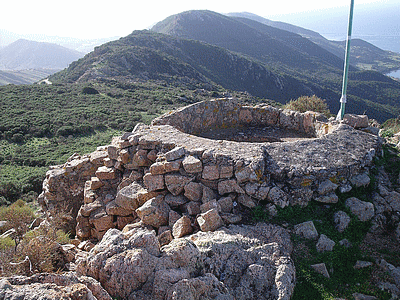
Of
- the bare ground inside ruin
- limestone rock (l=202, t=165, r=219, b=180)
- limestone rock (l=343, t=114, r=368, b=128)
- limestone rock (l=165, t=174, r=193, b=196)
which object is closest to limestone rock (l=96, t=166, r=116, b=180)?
limestone rock (l=165, t=174, r=193, b=196)

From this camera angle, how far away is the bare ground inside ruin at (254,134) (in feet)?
33.7

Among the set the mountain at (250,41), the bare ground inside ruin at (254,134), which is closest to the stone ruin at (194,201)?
the bare ground inside ruin at (254,134)

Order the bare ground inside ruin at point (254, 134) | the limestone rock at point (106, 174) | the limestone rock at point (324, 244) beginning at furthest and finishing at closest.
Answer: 1. the bare ground inside ruin at point (254, 134)
2. the limestone rock at point (106, 174)
3. the limestone rock at point (324, 244)

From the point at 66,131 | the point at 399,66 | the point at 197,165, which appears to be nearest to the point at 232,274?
the point at 197,165

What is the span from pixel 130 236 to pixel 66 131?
65.7ft

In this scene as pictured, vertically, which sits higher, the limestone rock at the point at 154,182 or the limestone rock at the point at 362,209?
the limestone rock at the point at 154,182

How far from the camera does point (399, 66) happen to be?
389ft

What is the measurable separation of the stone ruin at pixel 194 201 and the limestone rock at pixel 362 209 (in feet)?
1.16

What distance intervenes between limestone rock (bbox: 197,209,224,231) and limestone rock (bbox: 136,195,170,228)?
2.97 ft

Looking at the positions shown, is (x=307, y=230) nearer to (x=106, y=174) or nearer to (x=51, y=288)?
(x=51, y=288)

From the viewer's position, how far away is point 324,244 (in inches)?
205

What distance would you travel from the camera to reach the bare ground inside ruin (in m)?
10.3

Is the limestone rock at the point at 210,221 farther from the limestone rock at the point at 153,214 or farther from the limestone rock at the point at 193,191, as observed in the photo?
the limestone rock at the point at 153,214

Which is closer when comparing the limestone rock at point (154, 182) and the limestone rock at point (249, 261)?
the limestone rock at point (249, 261)
